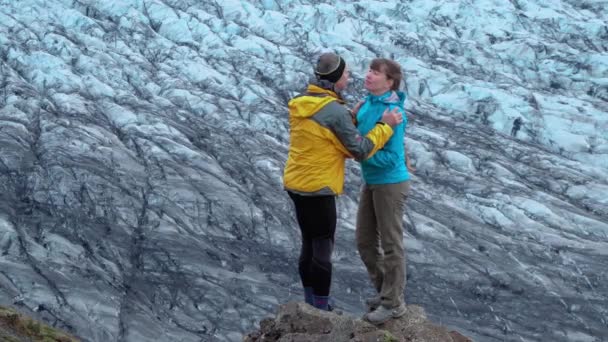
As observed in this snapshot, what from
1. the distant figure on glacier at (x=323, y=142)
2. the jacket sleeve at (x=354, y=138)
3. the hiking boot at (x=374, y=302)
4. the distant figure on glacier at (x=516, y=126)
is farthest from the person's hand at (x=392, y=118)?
the distant figure on glacier at (x=516, y=126)

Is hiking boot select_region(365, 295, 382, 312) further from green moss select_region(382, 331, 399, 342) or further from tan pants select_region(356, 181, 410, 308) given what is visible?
green moss select_region(382, 331, 399, 342)

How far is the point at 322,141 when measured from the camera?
477cm

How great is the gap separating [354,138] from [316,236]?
783 mm

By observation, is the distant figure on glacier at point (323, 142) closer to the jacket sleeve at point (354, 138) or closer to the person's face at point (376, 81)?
the jacket sleeve at point (354, 138)

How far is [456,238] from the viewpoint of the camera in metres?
13.1

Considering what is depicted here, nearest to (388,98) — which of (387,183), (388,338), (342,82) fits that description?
(342,82)

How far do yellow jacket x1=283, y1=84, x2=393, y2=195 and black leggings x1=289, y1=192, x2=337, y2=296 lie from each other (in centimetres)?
10

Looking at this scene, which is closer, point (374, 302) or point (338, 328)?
point (338, 328)

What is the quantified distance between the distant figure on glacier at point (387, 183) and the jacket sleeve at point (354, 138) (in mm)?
122

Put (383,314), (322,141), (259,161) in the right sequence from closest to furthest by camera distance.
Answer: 1. (322,141)
2. (383,314)
3. (259,161)

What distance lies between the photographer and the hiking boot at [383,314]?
16.4ft

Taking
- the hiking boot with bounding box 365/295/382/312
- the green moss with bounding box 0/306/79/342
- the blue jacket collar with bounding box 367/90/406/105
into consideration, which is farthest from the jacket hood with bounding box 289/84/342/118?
the green moss with bounding box 0/306/79/342

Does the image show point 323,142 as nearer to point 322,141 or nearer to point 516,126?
point 322,141

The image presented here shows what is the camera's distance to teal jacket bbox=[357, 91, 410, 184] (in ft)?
15.8
